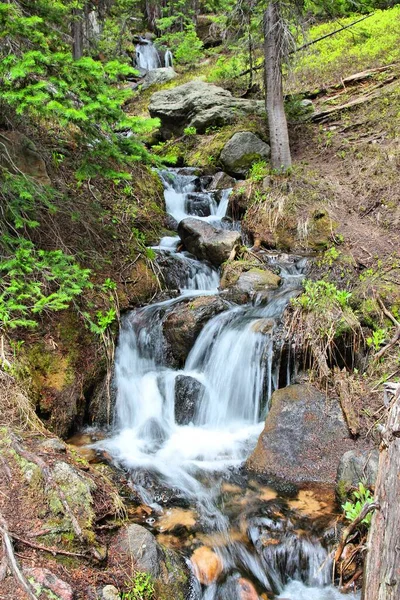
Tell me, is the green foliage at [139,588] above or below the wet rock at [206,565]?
above

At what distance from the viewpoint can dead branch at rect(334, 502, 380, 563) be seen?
256cm

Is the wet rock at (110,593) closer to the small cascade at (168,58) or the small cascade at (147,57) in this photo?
the small cascade at (168,58)

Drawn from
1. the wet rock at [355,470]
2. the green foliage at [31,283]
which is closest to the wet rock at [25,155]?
the green foliage at [31,283]

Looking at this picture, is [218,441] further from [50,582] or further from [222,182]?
[222,182]

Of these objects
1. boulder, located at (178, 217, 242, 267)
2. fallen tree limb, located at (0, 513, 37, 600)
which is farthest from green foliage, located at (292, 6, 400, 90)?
fallen tree limb, located at (0, 513, 37, 600)

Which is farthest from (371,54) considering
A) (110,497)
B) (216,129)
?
(110,497)

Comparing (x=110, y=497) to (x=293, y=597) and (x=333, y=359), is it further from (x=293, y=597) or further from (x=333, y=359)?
(x=333, y=359)

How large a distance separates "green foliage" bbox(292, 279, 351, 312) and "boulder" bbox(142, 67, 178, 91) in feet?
57.0

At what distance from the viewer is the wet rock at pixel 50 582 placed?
7.50ft

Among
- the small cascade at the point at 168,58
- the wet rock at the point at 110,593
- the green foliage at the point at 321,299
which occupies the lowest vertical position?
the wet rock at the point at 110,593

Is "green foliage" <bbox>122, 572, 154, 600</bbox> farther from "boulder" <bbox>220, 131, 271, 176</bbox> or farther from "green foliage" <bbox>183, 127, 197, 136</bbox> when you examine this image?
"green foliage" <bbox>183, 127, 197, 136</bbox>

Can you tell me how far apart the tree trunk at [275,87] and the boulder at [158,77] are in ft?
38.4

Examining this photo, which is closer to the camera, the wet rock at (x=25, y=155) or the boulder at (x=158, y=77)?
the wet rock at (x=25, y=155)

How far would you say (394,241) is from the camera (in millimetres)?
7145
